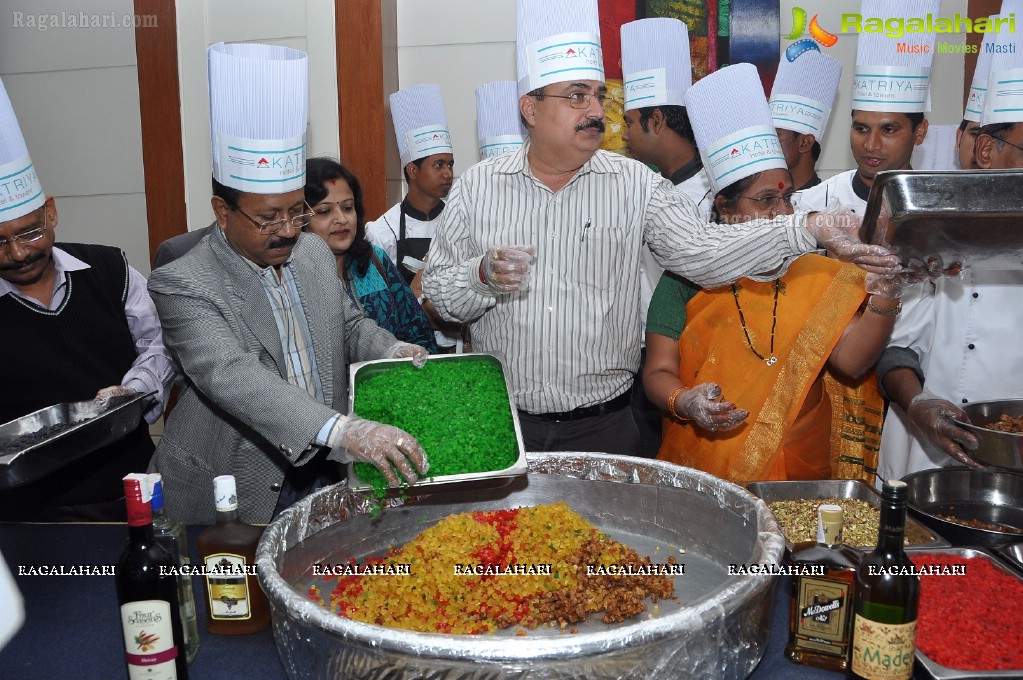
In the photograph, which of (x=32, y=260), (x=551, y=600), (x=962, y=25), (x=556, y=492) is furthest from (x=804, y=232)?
(x=962, y=25)

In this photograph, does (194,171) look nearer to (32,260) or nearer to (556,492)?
(32,260)

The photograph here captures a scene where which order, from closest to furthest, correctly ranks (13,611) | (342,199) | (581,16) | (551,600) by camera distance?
(13,611) < (551,600) < (581,16) < (342,199)

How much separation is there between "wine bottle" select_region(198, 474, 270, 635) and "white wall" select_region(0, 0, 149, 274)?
342cm

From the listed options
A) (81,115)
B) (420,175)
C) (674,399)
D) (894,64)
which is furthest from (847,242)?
(81,115)

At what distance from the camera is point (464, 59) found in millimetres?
3936

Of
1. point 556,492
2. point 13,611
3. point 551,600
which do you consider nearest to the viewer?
point 13,611

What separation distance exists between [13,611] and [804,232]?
5.41 feet

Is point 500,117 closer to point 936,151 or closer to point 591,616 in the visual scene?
point 936,151

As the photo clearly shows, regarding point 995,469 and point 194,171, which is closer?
point 995,469

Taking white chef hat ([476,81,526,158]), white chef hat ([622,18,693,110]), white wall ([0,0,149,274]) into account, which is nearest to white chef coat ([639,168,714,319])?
white chef hat ([622,18,693,110])

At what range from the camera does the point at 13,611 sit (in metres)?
0.52

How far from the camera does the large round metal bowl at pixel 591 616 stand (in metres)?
0.92

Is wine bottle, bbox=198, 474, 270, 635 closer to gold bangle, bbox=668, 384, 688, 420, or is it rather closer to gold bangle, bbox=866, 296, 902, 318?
gold bangle, bbox=668, 384, 688, 420

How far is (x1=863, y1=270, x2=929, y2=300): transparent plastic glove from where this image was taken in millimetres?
1738
